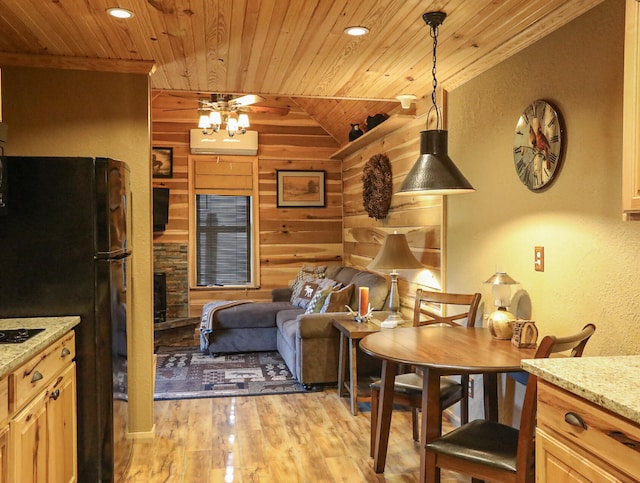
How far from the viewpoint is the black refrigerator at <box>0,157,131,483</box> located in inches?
Answer: 108

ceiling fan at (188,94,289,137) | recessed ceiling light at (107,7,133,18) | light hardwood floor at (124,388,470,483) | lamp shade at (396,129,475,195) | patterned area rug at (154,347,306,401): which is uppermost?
ceiling fan at (188,94,289,137)

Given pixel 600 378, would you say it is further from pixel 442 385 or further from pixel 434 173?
pixel 442 385

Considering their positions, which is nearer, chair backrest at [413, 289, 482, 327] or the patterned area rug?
chair backrest at [413, 289, 482, 327]

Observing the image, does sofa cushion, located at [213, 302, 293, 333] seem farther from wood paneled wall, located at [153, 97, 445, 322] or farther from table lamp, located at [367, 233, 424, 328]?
table lamp, located at [367, 233, 424, 328]

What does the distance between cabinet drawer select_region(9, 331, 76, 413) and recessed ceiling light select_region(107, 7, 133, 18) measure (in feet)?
4.91

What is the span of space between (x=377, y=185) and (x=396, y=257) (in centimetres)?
135

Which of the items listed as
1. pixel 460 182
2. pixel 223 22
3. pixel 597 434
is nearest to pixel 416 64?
pixel 460 182

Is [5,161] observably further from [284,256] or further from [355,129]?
[284,256]

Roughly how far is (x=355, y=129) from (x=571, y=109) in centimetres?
353

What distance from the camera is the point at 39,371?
7.26 ft

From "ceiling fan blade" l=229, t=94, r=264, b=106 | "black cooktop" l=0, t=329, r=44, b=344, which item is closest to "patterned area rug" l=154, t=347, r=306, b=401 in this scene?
"black cooktop" l=0, t=329, r=44, b=344

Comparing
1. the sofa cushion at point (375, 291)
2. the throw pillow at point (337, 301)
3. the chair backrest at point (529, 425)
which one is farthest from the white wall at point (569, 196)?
the throw pillow at point (337, 301)

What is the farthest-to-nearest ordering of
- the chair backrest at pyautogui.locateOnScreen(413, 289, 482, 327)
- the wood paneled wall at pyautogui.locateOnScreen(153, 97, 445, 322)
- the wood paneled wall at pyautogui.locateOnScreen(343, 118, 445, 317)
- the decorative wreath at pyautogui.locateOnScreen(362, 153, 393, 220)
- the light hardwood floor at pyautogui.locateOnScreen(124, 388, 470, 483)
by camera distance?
the wood paneled wall at pyautogui.locateOnScreen(153, 97, 445, 322) → the decorative wreath at pyautogui.locateOnScreen(362, 153, 393, 220) → the wood paneled wall at pyautogui.locateOnScreen(343, 118, 445, 317) → the chair backrest at pyautogui.locateOnScreen(413, 289, 482, 327) → the light hardwood floor at pyautogui.locateOnScreen(124, 388, 470, 483)

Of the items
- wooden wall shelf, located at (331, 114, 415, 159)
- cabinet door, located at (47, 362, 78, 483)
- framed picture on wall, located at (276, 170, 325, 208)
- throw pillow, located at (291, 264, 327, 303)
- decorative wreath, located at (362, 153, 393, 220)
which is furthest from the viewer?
framed picture on wall, located at (276, 170, 325, 208)
